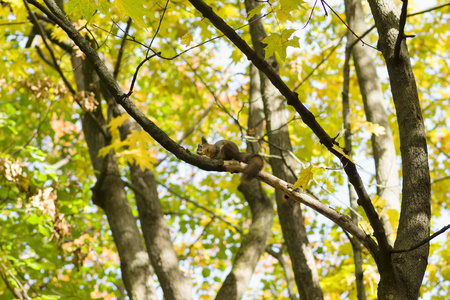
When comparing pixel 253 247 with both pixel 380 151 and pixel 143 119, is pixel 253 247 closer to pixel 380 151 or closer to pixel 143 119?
pixel 380 151

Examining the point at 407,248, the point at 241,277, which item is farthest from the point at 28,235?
the point at 407,248

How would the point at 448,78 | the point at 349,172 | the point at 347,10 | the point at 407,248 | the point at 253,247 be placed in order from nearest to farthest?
the point at 407,248 < the point at 349,172 < the point at 347,10 < the point at 253,247 < the point at 448,78

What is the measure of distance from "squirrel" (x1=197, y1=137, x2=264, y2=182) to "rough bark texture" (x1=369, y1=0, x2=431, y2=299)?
31.5 inches

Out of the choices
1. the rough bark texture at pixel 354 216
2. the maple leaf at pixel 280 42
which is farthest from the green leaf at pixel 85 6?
the rough bark texture at pixel 354 216

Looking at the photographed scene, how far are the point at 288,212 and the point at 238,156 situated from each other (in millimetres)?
1138

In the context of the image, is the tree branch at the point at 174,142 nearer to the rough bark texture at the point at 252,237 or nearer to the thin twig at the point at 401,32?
the thin twig at the point at 401,32

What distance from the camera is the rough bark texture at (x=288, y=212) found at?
3.62m

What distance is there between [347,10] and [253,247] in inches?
106

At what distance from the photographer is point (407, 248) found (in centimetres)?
197

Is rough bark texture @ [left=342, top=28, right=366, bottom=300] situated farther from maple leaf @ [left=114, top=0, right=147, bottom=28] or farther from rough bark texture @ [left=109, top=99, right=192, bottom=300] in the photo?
rough bark texture @ [left=109, top=99, right=192, bottom=300]

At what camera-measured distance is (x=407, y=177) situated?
2.20 metres

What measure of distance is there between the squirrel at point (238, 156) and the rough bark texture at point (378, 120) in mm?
1303

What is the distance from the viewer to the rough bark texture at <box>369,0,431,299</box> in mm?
2006

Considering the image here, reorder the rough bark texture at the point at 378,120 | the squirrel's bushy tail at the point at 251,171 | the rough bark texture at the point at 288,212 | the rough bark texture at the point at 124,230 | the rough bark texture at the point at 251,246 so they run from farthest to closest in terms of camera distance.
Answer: the rough bark texture at the point at 251,246 < the rough bark texture at the point at 124,230 < the rough bark texture at the point at 378,120 < the rough bark texture at the point at 288,212 < the squirrel's bushy tail at the point at 251,171
